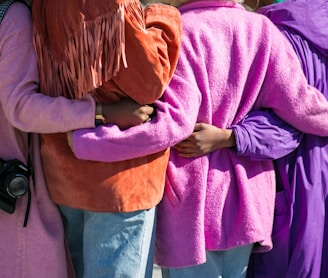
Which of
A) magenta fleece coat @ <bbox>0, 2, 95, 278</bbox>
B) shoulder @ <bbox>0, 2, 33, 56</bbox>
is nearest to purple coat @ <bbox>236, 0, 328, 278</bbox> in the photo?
magenta fleece coat @ <bbox>0, 2, 95, 278</bbox>

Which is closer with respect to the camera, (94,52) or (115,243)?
(94,52)

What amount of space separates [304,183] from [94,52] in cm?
95

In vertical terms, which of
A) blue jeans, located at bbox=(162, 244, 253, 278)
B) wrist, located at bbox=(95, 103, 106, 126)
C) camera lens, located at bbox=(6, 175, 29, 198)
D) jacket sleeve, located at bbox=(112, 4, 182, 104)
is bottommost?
blue jeans, located at bbox=(162, 244, 253, 278)

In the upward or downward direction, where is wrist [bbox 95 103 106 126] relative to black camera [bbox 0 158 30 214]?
upward

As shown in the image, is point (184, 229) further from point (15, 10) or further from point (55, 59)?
point (15, 10)

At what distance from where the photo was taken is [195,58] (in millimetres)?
2244

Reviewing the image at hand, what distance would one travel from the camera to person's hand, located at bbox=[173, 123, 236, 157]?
226 centimetres

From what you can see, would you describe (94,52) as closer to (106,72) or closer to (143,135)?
(106,72)

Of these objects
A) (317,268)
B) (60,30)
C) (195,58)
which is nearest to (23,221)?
(60,30)

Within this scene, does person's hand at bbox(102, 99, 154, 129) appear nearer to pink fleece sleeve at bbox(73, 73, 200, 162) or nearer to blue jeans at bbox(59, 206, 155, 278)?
pink fleece sleeve at bbox(73, 73, 200, 162)

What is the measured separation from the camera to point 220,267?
2.39 meters

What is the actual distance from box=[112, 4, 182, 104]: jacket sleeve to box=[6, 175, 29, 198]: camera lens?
42 cm

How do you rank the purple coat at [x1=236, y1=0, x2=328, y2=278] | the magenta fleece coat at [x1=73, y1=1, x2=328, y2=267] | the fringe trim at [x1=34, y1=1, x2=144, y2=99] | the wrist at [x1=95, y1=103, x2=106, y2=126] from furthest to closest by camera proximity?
the purple coat at [x1=236, y1=0, x2=328, y2=278], the magenta fleece coat at [x1=73, y1=1, x2=328, y2=267], the wrist at [x1=95, y1=103, x2=106, y2=126], the fringe trim at [x1=34, y1=1, x2=144, y2=99]

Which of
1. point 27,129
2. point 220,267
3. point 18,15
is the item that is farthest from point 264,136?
point 18,15
